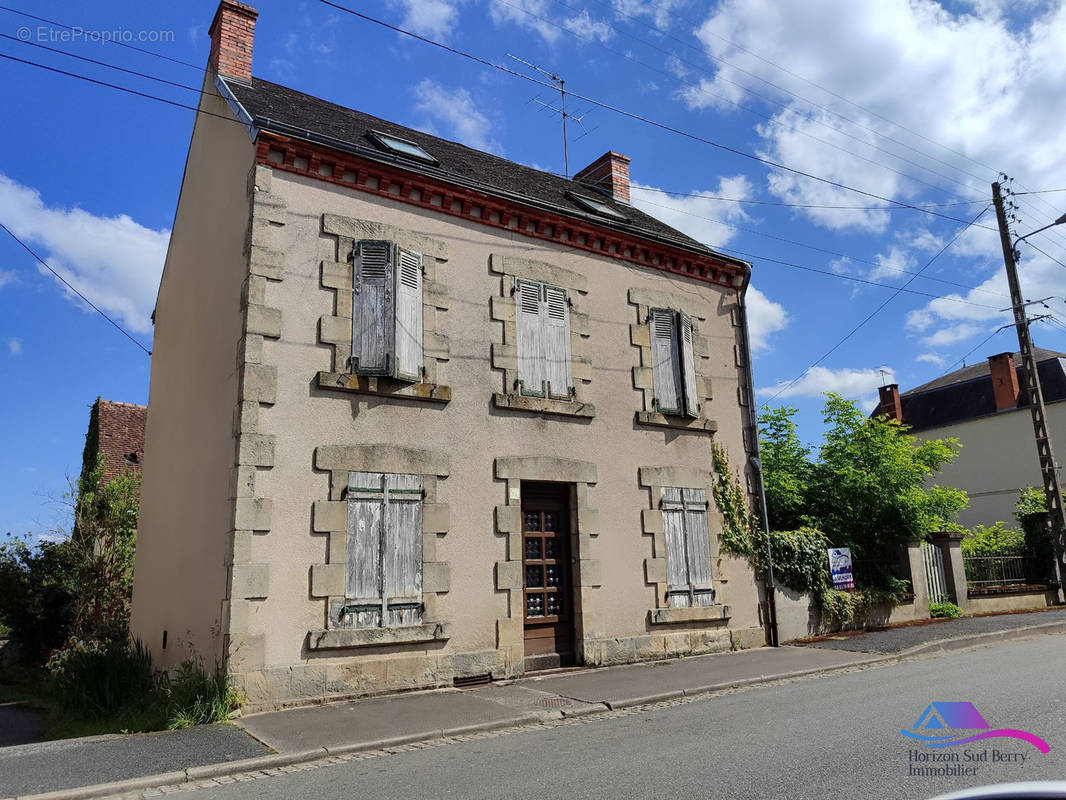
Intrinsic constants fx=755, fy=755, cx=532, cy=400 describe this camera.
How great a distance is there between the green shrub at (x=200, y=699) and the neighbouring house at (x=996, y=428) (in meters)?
28.3

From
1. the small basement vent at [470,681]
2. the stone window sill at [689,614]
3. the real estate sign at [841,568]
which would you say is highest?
the real estate sign at [841,568]

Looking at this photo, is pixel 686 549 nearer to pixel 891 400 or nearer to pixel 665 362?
pixel 665 362

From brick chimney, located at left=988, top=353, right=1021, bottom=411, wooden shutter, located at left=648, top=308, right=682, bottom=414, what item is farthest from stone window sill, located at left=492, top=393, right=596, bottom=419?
brick chimney, located at left=988, top=353, right=1021, bottom=411

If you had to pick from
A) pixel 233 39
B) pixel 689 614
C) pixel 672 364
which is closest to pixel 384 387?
pixel 672 364

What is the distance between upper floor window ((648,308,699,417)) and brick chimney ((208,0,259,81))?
7473mm

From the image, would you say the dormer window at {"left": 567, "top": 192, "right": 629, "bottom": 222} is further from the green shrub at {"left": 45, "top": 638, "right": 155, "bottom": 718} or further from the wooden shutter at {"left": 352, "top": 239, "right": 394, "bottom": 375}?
the green shrub at {"left": 45, "top": 638, "right": 155, "bottom": 718}

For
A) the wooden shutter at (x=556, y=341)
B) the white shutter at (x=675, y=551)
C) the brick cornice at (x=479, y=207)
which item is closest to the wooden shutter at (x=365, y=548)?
the wooden shutter at (x=556, y=341)

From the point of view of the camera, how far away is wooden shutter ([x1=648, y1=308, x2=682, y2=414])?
11703mm

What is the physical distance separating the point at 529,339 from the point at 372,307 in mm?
2356

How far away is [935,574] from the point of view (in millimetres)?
15164

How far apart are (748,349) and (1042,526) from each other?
1052 centimetres

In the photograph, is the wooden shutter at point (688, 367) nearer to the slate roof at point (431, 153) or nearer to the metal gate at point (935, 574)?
the slate roof at point (431, 153)

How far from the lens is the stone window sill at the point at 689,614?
1060 cm

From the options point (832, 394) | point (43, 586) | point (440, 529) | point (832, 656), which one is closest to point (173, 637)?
point (440, 529)
